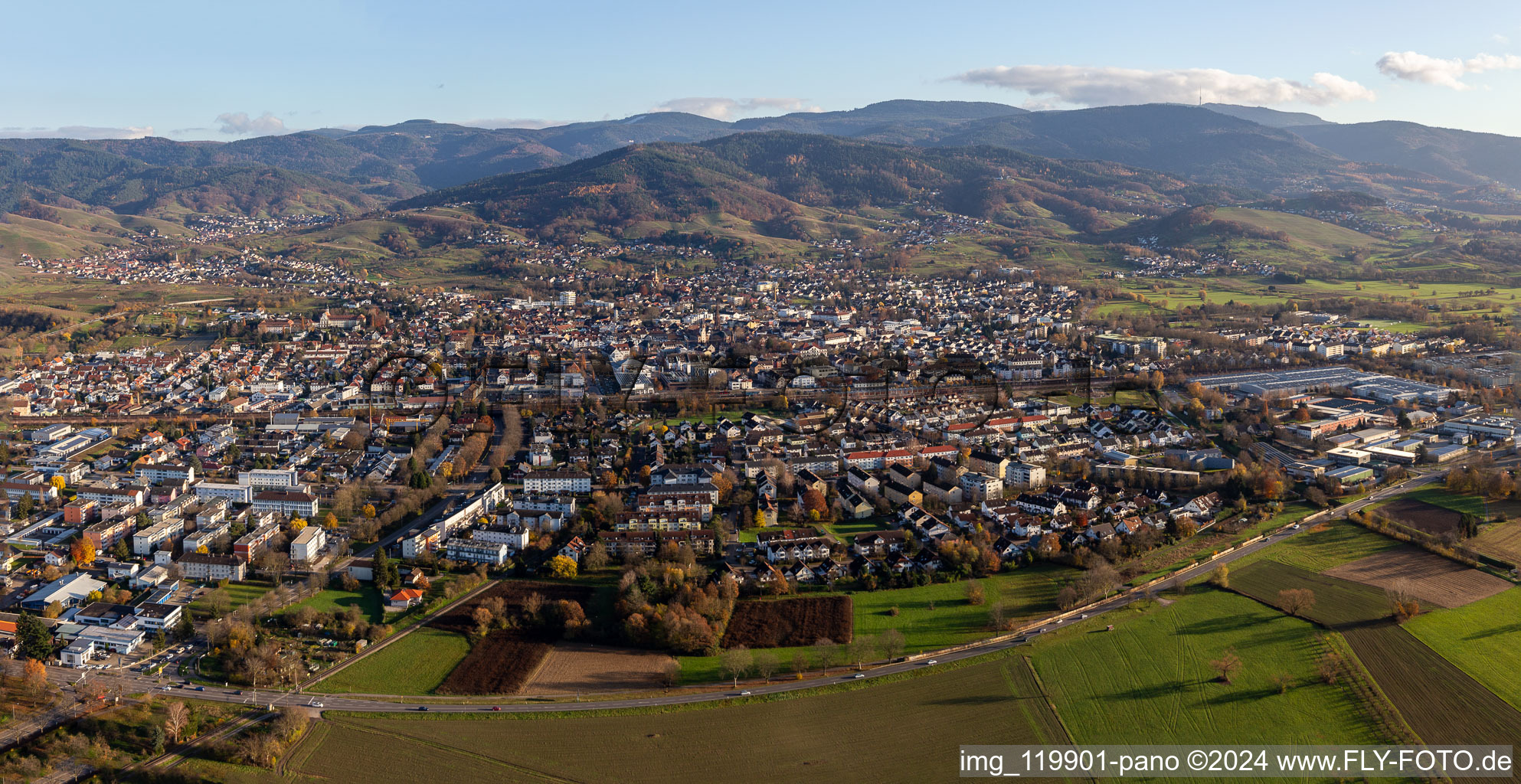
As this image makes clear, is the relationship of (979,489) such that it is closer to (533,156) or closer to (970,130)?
(970,130)

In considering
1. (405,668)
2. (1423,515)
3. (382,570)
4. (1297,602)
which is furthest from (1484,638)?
(382,570)

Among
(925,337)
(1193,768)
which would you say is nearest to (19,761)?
(1193,768)

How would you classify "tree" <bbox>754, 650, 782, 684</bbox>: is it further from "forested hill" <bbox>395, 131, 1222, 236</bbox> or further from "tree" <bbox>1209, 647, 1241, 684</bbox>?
"forested hill" <bbox>395, 131, 1222, 236</bbox>

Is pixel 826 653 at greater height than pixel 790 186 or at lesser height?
lesser

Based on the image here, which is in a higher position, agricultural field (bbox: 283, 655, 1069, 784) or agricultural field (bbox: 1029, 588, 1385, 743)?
agricultural field (bbox: 1029, 588, 1385, 743)

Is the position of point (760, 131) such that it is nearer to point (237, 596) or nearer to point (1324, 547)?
point (1324, 547)

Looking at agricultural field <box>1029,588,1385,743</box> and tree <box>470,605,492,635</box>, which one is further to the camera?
tree <box>470,605,492,635</box>

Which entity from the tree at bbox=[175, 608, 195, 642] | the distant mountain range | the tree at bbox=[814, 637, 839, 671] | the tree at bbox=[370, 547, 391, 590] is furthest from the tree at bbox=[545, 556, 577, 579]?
the distant mountain range
